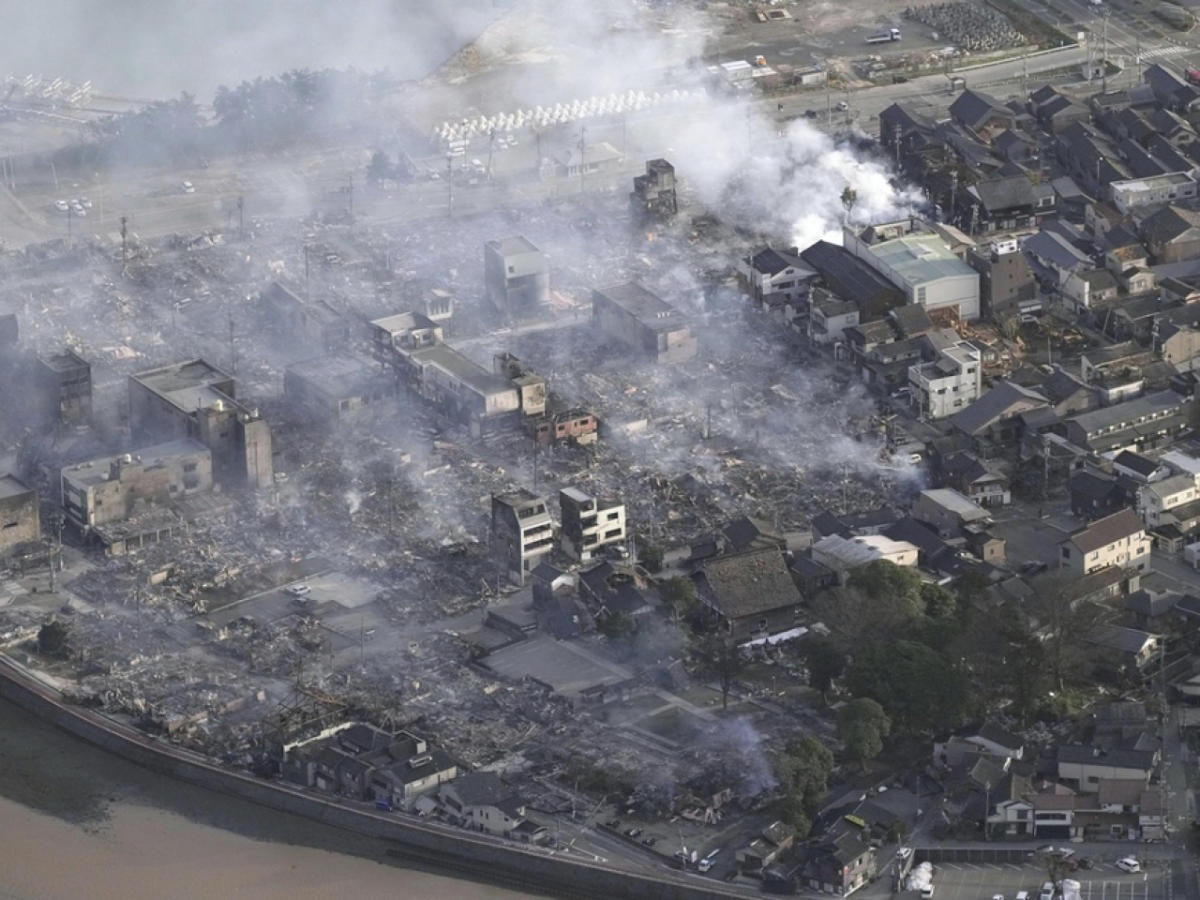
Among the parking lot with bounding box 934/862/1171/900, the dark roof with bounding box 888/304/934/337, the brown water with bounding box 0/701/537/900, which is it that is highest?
the parking lot with bounding box 934/862/1171/900

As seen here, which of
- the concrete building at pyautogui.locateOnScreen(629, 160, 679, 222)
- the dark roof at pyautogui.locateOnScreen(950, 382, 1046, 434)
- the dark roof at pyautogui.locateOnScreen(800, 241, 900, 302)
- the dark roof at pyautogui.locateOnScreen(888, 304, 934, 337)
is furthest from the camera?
the concrete building at pyautogui.locateOnScreen(629, 160, 679, 222)

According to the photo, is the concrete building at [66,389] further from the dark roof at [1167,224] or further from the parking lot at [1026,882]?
the dark roof at [1167,224]

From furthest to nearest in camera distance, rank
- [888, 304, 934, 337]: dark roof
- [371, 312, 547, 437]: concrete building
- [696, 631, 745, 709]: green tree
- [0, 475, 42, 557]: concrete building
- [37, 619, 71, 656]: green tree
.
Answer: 1. [888, 304, 934, 337]: dark roof
2. [371, 312, 547, 437]: concrete building
3. [0, 475, 42, 557]: concrete building
4. [37, 619, 71, 656]: green tree
5. [696, 631, 745, 709]: green tree

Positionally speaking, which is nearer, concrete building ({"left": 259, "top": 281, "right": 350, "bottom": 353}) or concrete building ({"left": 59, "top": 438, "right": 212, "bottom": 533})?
concrete building ({"left": 59, "top": 438, "right": 212, "bottom": 533})

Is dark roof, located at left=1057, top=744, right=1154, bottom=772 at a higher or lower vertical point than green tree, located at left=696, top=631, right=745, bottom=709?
higher

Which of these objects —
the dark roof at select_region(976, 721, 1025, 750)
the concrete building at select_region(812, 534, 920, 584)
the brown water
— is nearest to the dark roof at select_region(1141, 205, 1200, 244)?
the concrete building at select_region(812, 534, 920, 584)

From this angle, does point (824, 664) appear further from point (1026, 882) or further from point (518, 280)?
point (518, 280)

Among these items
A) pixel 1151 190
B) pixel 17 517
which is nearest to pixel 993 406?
pixel 1151 190

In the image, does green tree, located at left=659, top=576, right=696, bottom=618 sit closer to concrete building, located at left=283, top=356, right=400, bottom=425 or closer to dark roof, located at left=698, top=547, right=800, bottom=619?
dark roof, located at left=698, top=547, right=800, bottom=619
